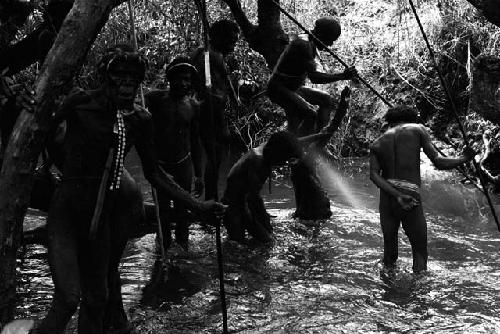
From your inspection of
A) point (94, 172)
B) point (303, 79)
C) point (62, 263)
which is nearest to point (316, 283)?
point (94, 172)

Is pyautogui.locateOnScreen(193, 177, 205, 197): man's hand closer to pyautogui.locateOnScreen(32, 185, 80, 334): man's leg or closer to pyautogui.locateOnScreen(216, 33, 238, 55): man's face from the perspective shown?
pyautogui.locateOnScreen(216, 33, 238, 55): man's face

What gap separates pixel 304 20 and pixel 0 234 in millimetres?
9175

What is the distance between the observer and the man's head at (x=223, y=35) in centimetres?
719

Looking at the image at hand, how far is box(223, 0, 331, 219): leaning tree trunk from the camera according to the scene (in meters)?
8.17

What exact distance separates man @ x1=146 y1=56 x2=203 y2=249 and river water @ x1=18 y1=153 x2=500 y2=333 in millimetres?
747

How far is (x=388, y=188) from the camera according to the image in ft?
19.4

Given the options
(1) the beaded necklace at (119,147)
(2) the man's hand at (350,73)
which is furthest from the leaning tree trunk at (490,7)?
(1) the beaded necklace at (119,147)

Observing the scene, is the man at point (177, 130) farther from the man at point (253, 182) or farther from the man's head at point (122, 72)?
the man's head at point (122, 72)

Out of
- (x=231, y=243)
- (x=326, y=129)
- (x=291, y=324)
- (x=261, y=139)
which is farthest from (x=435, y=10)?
(x=291, y=324)

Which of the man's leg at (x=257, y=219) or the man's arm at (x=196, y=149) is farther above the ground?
the man's arm at (x=196, y=149)

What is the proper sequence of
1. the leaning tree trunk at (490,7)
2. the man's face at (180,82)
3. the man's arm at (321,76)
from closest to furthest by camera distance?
the leaning tree trunk at (490,7)
the man's face at (180,82)
the man's arm at (321,76)

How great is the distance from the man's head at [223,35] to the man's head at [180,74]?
1.08m

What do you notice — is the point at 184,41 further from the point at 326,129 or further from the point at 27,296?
the point at 27,296

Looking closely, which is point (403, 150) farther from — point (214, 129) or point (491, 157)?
point (491, 157)
